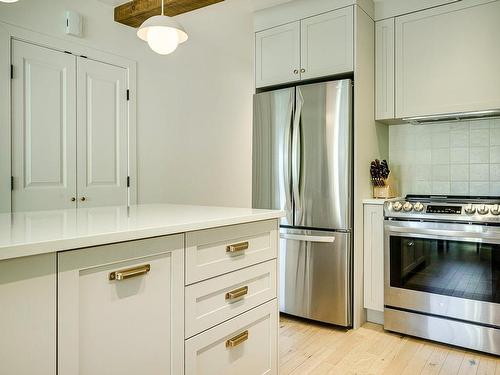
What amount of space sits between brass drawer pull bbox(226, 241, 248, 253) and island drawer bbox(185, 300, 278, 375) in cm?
28

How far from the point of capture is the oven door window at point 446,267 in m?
2.37

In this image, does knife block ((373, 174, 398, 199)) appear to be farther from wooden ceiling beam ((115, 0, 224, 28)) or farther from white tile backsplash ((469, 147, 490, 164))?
wooden ceiling beam ((115, 0, 224, 28))

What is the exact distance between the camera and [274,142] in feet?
10.3

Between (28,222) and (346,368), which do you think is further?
(346,368)

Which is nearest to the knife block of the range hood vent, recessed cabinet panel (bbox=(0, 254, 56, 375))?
the range hood vent

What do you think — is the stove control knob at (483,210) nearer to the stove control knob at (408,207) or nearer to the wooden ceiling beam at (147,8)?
the stove control knob at (408,207)

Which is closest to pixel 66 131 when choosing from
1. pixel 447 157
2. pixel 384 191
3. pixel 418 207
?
pixel 384 191

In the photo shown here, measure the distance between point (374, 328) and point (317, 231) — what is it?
0.83m

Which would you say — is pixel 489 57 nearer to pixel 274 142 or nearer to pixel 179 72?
pixel 274 142

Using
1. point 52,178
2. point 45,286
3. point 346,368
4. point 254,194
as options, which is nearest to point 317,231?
point 254,194

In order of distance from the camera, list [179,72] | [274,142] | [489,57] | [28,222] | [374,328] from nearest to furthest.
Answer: [28,222], [489,57], [374,328], [274,142], [179,72]

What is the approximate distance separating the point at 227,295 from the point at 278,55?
2253mm

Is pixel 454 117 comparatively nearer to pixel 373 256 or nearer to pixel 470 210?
pixel 470 210

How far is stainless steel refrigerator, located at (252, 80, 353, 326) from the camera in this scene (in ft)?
9.20
